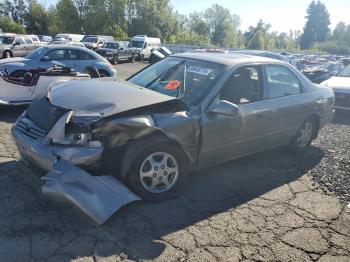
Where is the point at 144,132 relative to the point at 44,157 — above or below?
above

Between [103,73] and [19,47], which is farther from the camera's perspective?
[19,47]

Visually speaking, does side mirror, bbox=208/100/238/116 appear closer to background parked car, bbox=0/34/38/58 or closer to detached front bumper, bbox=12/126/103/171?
detached front bumper, bbox=12/126/103/171

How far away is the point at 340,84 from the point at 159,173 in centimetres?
768

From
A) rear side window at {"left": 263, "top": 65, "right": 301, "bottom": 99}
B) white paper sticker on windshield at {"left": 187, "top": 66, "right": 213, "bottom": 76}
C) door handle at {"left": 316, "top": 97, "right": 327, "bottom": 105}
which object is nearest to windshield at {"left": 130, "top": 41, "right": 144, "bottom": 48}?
door handle at {"left": 316, "top": 97, "right": 327, "bottom": 105}

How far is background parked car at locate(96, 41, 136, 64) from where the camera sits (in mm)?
25219

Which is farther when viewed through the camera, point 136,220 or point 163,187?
point 163,187

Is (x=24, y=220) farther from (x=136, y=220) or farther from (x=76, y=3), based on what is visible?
(x=76, y=3)

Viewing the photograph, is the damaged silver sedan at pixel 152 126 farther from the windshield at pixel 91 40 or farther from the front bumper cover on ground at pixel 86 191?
the windshield at pixel 91 40

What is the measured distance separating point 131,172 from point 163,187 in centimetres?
51

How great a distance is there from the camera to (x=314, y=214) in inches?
159

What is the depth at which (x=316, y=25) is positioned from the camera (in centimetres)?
9844

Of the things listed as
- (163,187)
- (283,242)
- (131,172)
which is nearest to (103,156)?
(131,172)

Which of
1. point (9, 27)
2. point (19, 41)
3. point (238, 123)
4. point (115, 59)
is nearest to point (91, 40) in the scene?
point (115, 59)

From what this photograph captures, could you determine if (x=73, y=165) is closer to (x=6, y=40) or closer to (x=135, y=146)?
(x=135, y=146)
